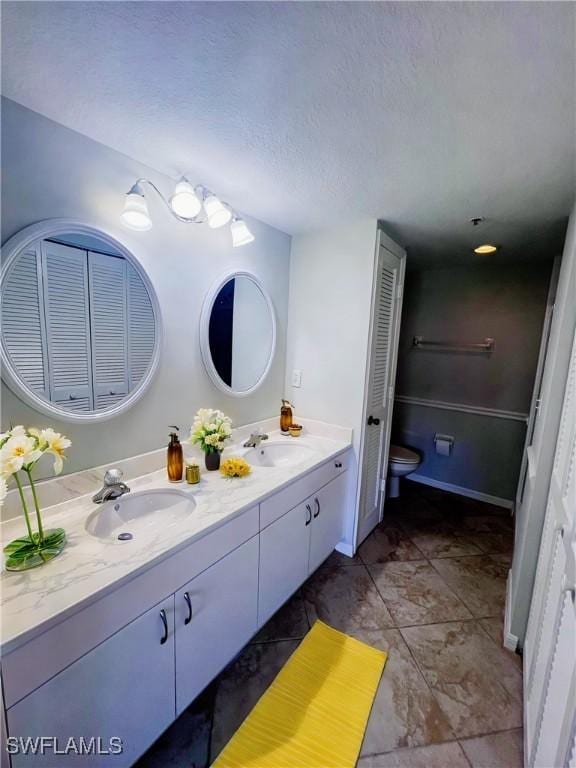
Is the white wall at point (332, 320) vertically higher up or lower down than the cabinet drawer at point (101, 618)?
higher up

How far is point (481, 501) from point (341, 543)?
1628 millimetres

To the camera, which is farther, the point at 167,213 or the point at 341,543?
the point at 341,543

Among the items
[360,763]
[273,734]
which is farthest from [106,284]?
[360,763]

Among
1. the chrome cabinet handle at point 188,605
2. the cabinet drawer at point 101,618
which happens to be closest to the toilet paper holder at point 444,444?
the cabinet drawer at point 101,618

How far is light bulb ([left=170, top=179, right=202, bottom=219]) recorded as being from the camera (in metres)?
1.30

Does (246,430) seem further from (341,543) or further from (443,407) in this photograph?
(443,407)

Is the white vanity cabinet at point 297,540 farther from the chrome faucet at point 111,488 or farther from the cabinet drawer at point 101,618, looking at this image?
the chrome faucet at point 111,488

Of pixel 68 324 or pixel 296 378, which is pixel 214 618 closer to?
pixel 68 324

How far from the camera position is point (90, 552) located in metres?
0.94

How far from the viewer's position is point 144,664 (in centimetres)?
94

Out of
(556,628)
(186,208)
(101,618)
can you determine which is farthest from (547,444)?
(186,208)

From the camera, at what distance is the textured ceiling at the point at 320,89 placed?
687 millimetres

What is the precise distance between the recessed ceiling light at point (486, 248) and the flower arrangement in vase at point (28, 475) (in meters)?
2.67

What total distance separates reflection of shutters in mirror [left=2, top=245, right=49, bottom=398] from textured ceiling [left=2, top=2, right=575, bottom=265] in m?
0.51
